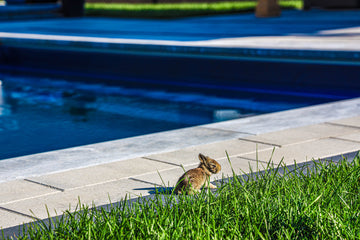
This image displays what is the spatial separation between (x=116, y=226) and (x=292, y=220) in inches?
38.7

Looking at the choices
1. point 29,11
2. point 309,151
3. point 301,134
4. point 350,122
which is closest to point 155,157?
point 309,151

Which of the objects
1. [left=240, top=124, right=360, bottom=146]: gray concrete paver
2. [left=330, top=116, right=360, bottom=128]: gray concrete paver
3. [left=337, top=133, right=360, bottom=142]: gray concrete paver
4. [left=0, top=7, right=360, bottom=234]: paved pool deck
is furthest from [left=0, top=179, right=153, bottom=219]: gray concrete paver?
[left=330, top=116, right=360, bottom=128]: gray concrete paver

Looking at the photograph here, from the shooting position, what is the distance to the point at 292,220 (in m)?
3.53

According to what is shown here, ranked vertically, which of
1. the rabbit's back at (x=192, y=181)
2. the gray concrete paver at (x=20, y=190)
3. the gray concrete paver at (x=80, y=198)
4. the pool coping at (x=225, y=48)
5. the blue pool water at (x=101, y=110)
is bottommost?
the blue pool water at (x=101, y=110)

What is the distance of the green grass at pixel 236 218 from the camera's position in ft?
11.1

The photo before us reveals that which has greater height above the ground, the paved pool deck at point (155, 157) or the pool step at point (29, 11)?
the paved pool deck at point (155, 157)

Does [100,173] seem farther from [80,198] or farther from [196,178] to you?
[196,178]

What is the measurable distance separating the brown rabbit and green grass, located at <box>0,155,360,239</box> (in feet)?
0.41

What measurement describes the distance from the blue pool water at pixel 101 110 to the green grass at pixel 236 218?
386 centimetres

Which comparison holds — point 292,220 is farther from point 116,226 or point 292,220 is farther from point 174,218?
point 116,226

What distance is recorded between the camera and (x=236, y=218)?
11.7 ft

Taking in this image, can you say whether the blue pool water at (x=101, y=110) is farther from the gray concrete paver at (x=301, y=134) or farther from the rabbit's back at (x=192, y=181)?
the rabbit's back at (x=192, y=181)

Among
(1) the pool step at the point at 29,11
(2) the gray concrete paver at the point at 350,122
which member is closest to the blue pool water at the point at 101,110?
(2) the gray concrete paver at the point at 350,122

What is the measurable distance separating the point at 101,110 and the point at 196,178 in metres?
5.64
